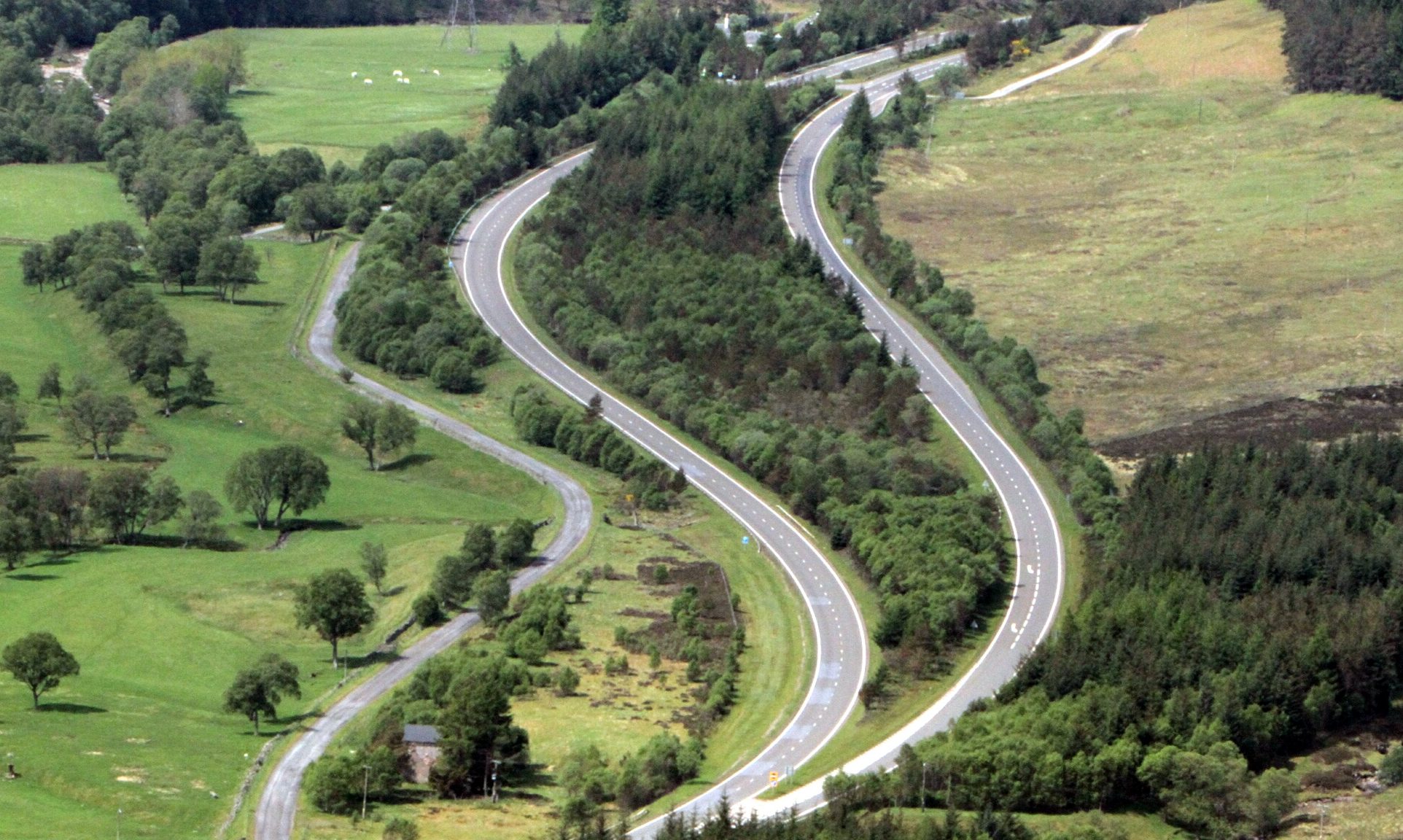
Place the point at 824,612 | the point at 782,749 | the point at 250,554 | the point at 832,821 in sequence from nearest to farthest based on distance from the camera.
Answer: the point at 832,821 < the point at 782,749 < the point at 824,612 < the point at 250,554

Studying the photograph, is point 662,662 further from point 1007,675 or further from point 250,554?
point 250,554

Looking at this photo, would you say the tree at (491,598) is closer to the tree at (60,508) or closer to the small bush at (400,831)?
the tree at (60,508)

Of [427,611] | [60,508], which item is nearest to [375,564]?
[427,611]

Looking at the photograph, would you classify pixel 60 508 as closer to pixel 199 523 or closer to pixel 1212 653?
pixel 199 523

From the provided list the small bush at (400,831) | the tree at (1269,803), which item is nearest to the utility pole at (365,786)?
the small bush at (400,831)

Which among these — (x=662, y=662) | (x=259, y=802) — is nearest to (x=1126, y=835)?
(x=662, y=662)

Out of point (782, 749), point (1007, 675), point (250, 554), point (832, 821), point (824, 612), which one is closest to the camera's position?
point (832, 821)
